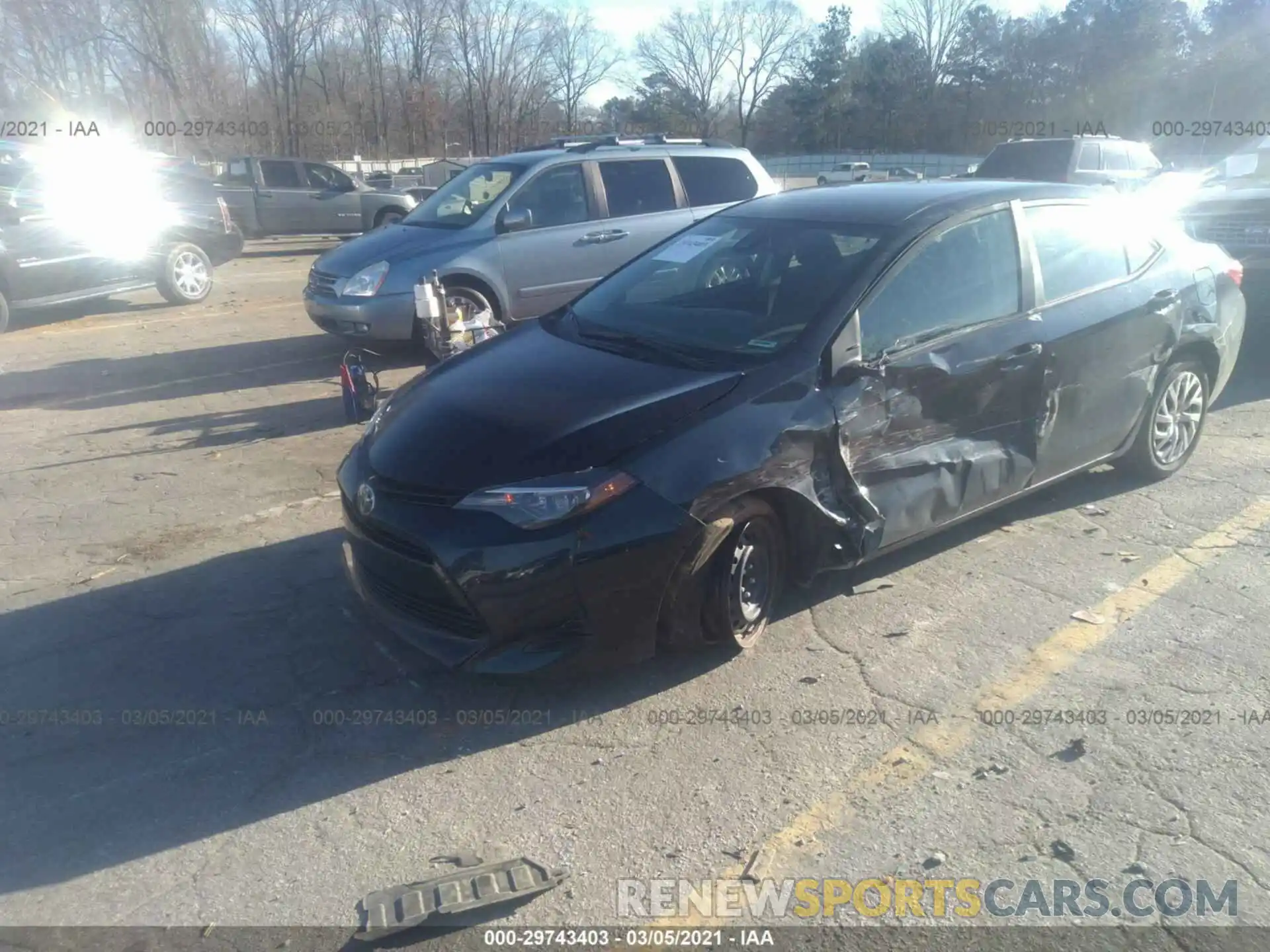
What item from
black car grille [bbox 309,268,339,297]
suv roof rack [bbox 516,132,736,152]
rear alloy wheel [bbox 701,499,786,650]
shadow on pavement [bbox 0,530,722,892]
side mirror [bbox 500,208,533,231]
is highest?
suv roof rack [bbox 516,132,736,152]

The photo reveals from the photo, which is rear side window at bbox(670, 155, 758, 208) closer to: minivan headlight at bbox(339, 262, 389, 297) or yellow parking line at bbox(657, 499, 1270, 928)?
minivan headlight at bbox(339, 262, 389, 297)

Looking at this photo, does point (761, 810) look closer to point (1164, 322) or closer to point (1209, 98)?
point (1164, 322)

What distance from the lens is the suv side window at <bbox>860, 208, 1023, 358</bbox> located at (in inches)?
172

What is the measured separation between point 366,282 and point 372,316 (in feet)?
1.02

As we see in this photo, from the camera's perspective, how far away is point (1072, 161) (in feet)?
52.4

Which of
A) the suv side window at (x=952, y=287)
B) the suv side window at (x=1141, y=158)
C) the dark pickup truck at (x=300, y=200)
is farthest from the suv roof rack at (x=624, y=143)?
the dark pickup truck at (x=300, y=200)

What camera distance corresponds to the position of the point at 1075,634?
4.34 m

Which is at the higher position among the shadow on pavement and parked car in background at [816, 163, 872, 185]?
parked car in background at [816, 163, 872, 185]

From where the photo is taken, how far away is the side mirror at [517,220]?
29.1 ft

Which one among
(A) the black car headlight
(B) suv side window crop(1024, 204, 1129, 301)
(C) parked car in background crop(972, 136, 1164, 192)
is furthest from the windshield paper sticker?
(C) parked car in background crop(972, 136, 1164, 192)

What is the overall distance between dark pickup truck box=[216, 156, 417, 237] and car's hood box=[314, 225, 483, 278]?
36.3 ft

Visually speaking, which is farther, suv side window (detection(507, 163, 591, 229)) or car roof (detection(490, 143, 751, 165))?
car roof (detection(490, 143, 751, 165))

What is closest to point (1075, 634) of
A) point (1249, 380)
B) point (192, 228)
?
point (1249, 380)

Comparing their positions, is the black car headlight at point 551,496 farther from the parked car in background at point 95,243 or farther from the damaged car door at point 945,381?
the parked car in background at point 95,243
